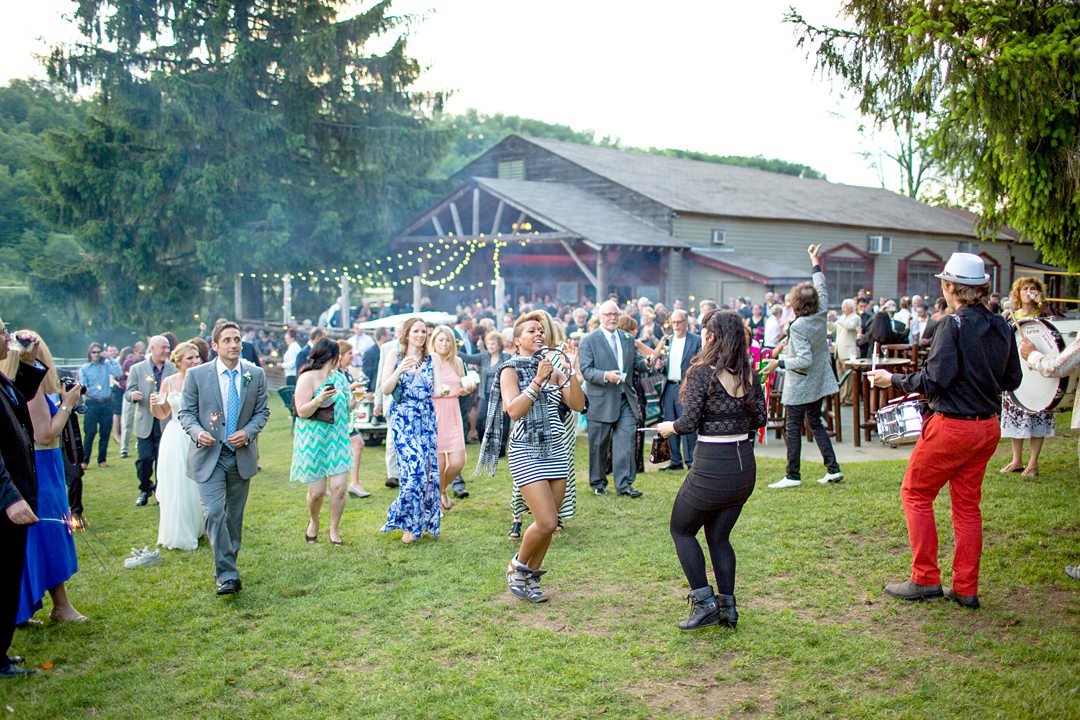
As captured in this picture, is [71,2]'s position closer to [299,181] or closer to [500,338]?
[299,181]

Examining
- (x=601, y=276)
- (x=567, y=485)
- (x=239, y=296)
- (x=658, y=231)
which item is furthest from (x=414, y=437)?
(x=239, y=296)

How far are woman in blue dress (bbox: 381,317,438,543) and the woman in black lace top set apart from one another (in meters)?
3.10

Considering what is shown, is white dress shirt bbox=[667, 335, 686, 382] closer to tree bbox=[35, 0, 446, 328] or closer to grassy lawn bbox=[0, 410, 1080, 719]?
grassy lawn bbox=[0, 410, 1080, 719]

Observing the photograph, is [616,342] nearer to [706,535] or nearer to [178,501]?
[706,535]

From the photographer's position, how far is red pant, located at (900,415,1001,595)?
4891 mm

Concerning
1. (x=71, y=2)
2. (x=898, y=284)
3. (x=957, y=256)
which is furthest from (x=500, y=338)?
(x=898, y=284)

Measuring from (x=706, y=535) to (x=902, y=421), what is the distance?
1.64 m

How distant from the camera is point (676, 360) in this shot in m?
9.79

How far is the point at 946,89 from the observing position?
6.73 m

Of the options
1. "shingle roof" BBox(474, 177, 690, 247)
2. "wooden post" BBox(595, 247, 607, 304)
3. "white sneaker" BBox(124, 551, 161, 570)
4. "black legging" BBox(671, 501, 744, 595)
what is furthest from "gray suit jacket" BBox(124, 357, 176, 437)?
"wooden post" BBox(595, 247, 607, 304)

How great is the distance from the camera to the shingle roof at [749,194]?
2746 cm

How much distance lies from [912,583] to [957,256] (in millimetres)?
2081

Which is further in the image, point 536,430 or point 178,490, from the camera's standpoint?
point 178,490

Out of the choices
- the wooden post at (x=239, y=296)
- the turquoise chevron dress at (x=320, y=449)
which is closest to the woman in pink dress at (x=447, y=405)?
the turquoise chevron dress at (x=320, y=449)
